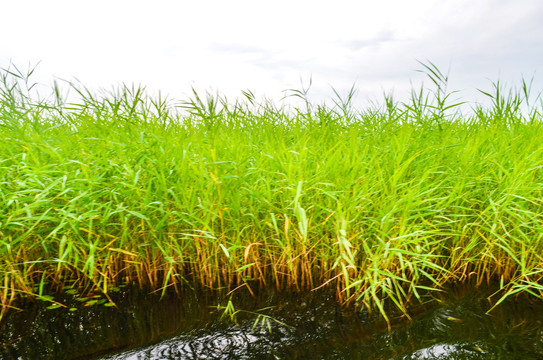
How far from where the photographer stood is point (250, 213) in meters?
2.49

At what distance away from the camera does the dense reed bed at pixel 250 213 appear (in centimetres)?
237

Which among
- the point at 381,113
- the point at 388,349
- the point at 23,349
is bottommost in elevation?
the point at 388,349

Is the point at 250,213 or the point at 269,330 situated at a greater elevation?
the point at 250,213

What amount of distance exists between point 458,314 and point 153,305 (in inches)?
68.3

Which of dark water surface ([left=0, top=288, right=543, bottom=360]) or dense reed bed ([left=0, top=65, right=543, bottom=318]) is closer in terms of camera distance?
dark water surface ([left=0, top=288, right=543, bottom=360])

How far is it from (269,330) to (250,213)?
2.29 ft

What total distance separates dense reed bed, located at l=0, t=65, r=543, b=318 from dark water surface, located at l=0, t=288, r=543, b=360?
0.14 meters

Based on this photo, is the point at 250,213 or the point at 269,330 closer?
the point at 269,330

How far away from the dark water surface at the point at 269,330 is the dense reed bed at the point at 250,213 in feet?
0.47

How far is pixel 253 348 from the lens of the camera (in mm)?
1981

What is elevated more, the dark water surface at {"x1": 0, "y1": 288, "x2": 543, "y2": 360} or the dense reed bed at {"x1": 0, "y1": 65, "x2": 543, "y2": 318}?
the dense reed bed at {"x1": 0, "y1": 65, "x2": 543, "y2": 318}

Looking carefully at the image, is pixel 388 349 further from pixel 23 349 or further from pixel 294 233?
pixel 23 349

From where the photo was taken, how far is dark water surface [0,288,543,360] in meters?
1.96

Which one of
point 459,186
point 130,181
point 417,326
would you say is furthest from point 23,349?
point 459,186
